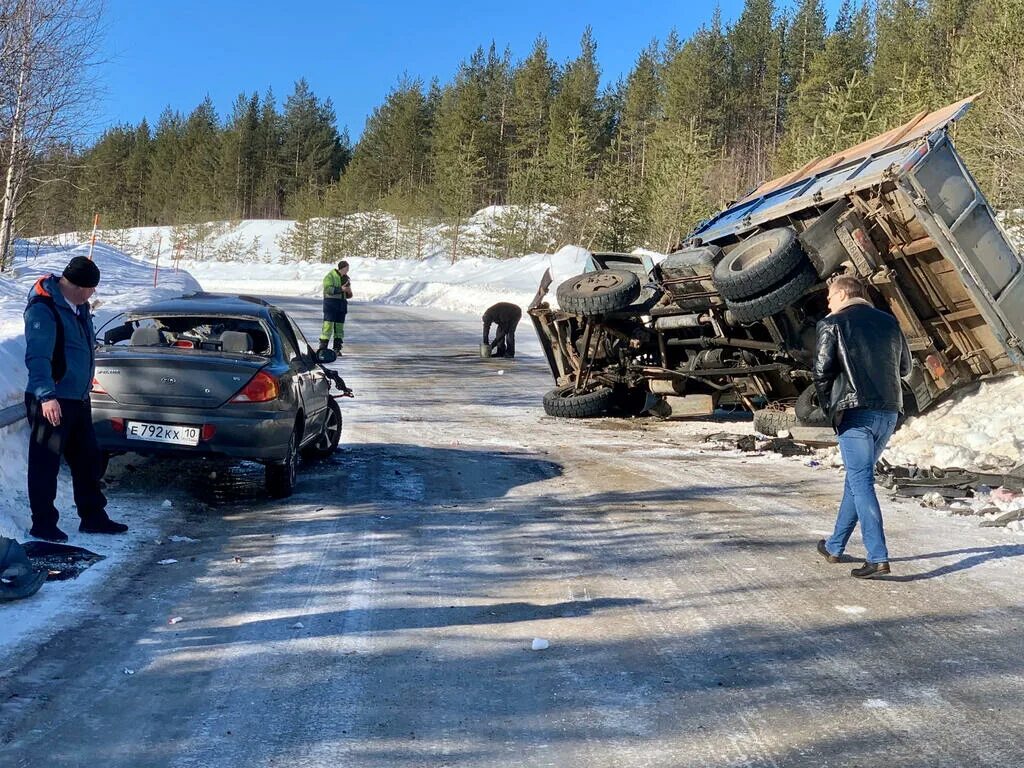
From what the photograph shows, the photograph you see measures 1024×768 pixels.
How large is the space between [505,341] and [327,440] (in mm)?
12265

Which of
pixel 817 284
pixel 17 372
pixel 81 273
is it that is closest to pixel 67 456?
pixel 81 273

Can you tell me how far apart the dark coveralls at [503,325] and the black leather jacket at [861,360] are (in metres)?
15.7

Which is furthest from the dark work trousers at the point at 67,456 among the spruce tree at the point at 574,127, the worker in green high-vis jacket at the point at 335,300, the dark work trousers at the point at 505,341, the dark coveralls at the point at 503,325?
the spruce tree at the point at 574,127

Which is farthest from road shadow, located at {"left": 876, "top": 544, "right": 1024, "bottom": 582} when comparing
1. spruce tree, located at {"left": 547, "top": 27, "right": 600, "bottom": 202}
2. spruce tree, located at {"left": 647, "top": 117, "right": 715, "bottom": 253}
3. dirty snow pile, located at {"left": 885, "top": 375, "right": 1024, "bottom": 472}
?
spruce tree, located at {"left": 547, "top": 27, "right": 600, "bottom": 202}

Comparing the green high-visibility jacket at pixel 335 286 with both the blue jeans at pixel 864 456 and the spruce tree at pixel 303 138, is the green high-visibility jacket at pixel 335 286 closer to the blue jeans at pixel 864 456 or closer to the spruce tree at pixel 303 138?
the blue jeans at pixel 864 456

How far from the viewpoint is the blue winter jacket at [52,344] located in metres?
5.80

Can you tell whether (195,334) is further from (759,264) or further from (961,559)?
(961,559)

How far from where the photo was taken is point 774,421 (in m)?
10.9

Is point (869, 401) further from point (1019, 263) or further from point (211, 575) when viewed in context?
point (1019, 263)

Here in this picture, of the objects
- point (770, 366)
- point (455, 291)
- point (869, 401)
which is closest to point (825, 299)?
point (770, 366)

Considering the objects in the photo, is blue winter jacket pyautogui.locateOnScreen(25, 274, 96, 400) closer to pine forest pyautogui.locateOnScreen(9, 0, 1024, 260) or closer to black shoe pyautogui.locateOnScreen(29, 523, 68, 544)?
black shoe pyautogui.locateOnScreen(29, 523, 68, 544)

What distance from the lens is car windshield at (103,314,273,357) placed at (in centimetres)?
770

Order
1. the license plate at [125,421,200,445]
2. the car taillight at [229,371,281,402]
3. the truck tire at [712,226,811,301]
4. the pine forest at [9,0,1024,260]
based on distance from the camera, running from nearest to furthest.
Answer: the license plate at [125,421,200,445] < the car taillight at [229,371,281,402] < the truck tire at [712,226,811,301] < the pine forest at [9,0,1024,260]

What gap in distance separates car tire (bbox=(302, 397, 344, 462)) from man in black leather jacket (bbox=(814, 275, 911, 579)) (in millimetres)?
4891
